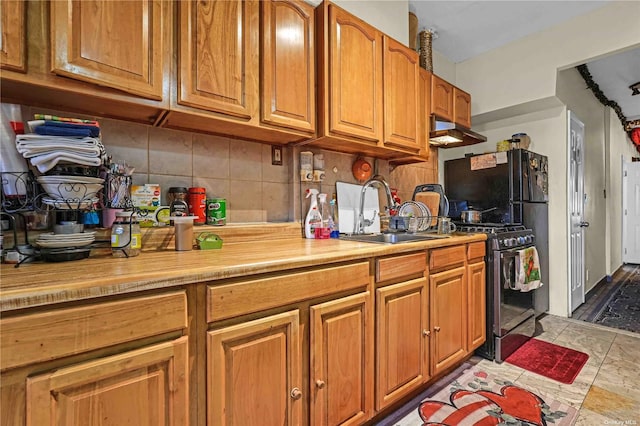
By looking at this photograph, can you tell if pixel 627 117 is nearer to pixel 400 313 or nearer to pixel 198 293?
pixel 400 313

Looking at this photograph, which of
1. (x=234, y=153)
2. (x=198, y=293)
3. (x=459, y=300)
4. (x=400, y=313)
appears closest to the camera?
(x=198, y=293)

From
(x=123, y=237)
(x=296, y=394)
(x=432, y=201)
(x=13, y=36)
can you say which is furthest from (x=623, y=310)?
(x=13, y=36)

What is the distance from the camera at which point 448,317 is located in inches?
71.1

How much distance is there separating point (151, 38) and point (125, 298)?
0.98 m

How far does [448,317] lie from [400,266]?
582mm

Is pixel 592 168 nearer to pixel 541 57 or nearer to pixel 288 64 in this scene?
pixel 541 57

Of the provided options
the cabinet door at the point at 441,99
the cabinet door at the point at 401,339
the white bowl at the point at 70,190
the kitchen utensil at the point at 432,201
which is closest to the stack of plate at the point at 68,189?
the white bowl at the point at 70,190

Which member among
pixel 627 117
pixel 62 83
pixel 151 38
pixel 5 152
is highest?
pixel 627 117

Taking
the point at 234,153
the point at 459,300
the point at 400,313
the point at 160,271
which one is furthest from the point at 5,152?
the point at 459,300

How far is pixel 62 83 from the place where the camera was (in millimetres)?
1027

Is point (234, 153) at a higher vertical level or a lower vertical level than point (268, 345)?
higher

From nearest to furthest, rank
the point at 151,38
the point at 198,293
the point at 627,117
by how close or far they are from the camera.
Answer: the point at 198,293
the point at 151,38
the point at 627,117

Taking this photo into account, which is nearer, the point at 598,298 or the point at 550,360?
the point at 550,360

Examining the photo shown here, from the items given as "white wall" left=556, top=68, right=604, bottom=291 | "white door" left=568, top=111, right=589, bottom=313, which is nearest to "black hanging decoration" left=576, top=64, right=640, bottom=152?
"white wall" left=556, top=68, right=604, bottom=291
